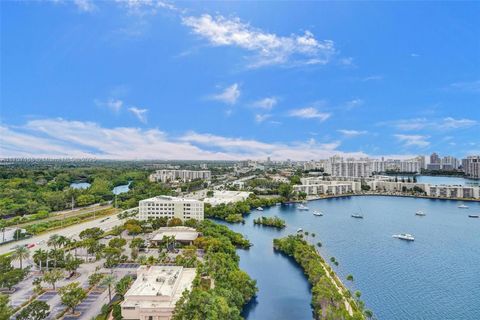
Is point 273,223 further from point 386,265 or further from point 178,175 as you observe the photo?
point 178,175

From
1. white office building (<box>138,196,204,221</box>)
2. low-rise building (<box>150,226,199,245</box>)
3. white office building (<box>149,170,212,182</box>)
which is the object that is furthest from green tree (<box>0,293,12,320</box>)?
white office building (<box>149,170,212,182</box>)

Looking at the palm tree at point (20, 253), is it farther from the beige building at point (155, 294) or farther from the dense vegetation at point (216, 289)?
the dense vegetation at point (216, 289)

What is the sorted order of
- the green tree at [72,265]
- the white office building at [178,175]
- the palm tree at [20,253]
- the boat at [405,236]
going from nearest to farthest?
the green tree at [72,265] < the palm tree at [20,253] < the boat at [405,236] < the white office building at [178,175]

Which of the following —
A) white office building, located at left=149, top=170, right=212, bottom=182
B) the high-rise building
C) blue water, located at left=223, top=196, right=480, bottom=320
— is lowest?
blue water, located at left=223, top=196, right=480, bottom=320

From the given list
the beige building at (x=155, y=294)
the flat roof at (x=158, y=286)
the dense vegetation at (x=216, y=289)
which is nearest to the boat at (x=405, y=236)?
the dense vegetation at (x=216, y=289)

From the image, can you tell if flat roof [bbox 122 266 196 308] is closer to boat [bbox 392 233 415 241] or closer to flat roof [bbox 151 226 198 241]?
flat roof [bbox 151 226 198 241]
